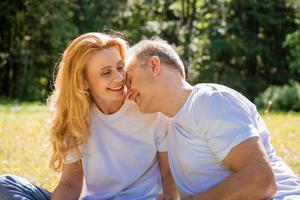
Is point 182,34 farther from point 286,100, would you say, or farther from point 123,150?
point 123,150

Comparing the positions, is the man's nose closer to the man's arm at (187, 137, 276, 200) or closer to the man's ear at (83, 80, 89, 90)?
the man's ear at (83, 80, 89, 90)

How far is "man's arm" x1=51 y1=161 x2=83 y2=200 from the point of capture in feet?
12.0

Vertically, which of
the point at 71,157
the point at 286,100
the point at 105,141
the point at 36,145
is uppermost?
the point at 105,141

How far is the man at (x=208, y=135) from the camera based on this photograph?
2811mm

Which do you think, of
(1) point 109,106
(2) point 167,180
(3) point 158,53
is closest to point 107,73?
(1) point 109,106

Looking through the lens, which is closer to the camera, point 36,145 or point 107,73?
point 107,73

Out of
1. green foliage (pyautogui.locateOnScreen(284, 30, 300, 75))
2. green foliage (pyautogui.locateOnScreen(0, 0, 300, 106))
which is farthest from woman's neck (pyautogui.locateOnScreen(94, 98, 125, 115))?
green foliage (pyautogui.locateOnScreen(284, 30, 300, 75))

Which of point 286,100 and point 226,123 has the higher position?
point 226,123

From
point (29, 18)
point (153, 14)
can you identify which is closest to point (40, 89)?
point (29, 18)

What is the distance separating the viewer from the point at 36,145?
7379 mm

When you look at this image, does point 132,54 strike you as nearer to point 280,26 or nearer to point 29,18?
point 29,18

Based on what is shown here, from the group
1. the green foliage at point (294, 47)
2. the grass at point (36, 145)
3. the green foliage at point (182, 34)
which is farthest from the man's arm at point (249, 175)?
the green foliage at point (294, 47)

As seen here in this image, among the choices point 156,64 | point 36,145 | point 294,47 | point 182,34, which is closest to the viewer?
point 156,64

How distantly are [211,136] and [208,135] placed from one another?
2cm
